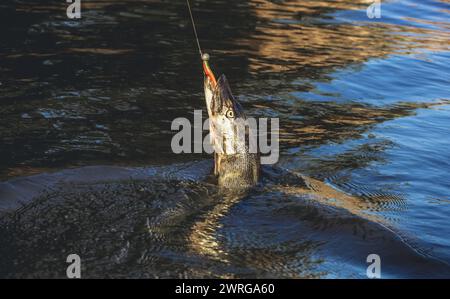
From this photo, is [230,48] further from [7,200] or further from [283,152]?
[7,200]

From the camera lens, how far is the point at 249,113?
37.2 ft

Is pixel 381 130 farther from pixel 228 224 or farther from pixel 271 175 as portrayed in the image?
Answer: pixel 228 224

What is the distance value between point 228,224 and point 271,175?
140 cm

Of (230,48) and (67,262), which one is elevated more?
(230,48)

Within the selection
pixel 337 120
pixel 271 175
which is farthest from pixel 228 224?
pixel 337 120

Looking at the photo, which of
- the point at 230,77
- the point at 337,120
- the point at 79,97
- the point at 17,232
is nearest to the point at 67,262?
the point at 17,232

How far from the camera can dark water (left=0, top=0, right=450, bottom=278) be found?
6934 mm

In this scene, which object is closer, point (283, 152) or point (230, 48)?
point (283, 152)

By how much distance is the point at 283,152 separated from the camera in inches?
390

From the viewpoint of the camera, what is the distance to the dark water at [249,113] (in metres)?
6.93
